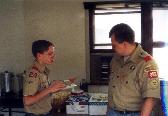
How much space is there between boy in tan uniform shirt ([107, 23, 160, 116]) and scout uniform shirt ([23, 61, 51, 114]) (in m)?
0.48

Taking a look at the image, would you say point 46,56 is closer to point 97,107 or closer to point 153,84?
point 153,84

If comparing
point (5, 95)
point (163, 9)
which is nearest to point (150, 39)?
point (163, 9)

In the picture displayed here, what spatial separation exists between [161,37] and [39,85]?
76.0 inches

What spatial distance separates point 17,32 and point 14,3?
1.18 ft

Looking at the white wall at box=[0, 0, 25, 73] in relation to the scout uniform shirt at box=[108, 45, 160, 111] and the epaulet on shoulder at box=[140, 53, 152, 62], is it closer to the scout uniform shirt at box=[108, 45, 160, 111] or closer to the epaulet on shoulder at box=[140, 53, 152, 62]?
the scout uniform shirt at box=[108, 45, 160, 111]

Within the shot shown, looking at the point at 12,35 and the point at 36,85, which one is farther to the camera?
the point at 12,35

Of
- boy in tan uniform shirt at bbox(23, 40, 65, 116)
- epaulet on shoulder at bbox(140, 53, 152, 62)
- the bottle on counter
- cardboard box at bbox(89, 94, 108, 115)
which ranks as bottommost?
cardboard box at bbox(89, 94, 108, 115)

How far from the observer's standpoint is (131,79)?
2047 mm

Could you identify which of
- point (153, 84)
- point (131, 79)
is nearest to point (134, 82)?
point (131, 79)

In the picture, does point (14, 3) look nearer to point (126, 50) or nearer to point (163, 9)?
point (163, 9)

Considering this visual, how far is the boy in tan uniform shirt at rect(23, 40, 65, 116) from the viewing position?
2.08 m

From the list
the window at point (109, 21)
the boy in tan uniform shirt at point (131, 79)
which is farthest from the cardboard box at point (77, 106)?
the window at point (109, 21)

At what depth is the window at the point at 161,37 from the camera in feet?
11.7

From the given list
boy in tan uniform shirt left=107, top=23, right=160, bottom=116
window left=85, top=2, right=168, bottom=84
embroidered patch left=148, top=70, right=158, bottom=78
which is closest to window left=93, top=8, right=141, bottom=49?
window left=85, top=2, right=168, bottom=84
